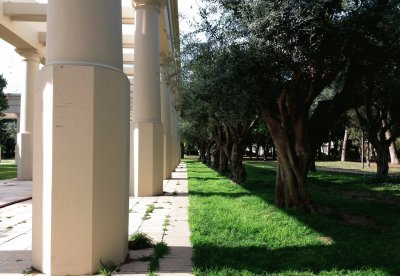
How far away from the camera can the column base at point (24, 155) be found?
1920cm

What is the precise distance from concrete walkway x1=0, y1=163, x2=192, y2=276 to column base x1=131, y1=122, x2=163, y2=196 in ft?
1.95

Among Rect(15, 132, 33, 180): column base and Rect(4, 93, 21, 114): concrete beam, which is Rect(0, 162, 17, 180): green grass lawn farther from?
Rect(4, 93, 21, 114): concrete beam

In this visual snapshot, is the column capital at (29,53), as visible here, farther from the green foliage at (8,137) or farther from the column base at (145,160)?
the green foliage at (8,137)

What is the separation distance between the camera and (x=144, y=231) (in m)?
7.23

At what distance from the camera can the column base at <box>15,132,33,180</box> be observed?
19203mm

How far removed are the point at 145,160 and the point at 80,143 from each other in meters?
8.27

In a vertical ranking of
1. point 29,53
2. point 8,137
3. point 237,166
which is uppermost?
point 29,53

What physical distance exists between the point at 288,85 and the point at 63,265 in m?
6.15

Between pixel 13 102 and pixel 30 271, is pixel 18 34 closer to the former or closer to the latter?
pixel 30 271

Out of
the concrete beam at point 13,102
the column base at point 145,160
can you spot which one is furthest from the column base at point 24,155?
the concrete beam at point 13,102

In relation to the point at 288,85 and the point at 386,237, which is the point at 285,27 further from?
the point at 386,237

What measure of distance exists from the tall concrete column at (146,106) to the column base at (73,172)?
7975 millimetres

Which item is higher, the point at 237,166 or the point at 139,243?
the point at 237,166

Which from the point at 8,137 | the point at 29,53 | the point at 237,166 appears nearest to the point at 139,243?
the point at 237,166
